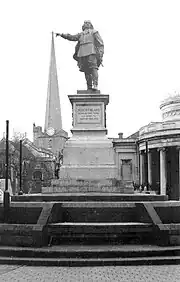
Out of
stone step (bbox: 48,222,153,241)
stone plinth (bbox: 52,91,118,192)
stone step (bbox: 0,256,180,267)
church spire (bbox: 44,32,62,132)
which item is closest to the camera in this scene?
stone step (bbox: 0,256,180,267)

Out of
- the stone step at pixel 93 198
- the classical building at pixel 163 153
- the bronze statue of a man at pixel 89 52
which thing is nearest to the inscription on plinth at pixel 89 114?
the bronze statue of a man at pixel 89 52

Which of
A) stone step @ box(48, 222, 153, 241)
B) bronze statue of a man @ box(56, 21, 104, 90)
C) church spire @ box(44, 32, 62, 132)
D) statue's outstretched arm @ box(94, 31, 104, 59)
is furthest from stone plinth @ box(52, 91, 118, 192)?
church spire @ box(44, 32, 62, 132)

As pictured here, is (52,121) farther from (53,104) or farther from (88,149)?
(88,149)

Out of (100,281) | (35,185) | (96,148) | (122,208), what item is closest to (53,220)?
(122,208)

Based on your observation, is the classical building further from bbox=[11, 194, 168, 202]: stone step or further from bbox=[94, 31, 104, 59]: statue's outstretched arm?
bbox=[11, 194, 168, 202]: stone step

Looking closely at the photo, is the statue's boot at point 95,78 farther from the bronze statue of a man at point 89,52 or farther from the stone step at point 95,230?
the stone step at point 95,230

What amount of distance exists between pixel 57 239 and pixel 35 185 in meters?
62.7

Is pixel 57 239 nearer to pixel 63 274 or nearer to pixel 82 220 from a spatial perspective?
pixel 82 220

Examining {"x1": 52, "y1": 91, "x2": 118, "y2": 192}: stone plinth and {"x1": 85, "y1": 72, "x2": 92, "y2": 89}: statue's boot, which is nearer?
{"x1": 52, "y1": 91, "x2": 118, "y2": 192}: stone plinth

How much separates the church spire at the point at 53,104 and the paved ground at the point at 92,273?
138 meters

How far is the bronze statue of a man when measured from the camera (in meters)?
19.5

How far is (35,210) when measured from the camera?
1305 centimetres

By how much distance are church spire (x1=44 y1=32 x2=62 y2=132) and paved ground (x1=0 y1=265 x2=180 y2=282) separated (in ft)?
453

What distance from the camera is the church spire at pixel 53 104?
147m
